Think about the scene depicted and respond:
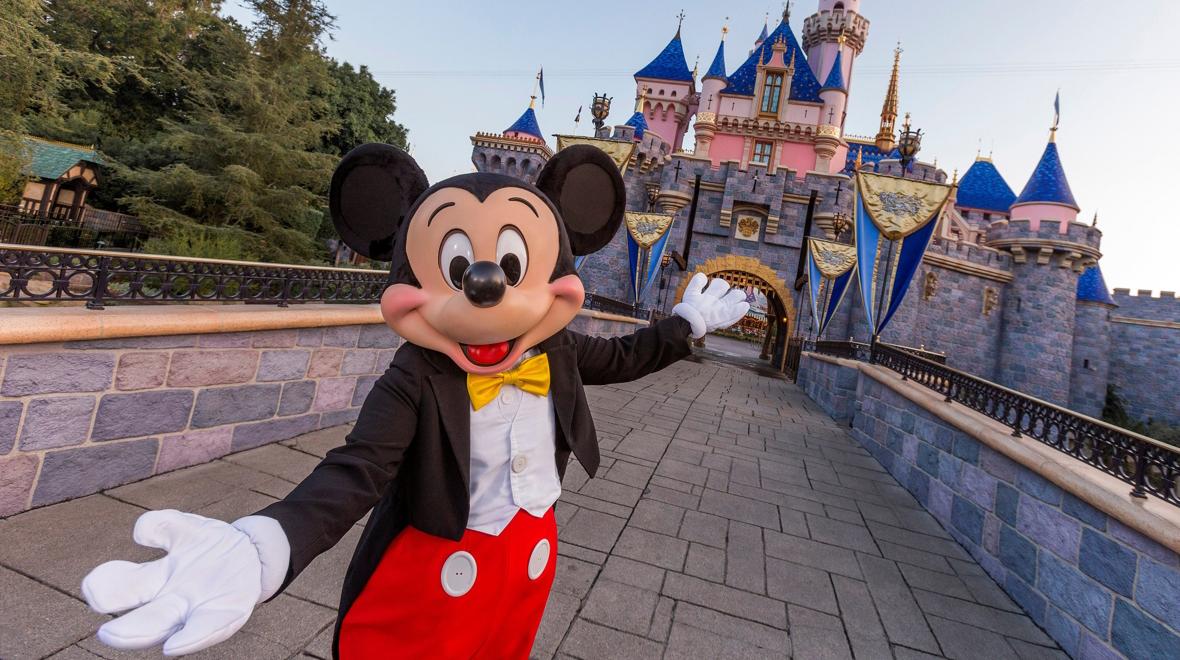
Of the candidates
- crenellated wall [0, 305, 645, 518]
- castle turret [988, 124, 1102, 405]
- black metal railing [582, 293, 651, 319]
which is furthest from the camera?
castle turret [988, 124, 1102, 405]

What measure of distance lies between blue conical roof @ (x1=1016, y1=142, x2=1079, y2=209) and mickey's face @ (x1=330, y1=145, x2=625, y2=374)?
24.1 meters

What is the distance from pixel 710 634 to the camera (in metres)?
2.32

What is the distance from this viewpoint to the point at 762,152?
24047 millimetres

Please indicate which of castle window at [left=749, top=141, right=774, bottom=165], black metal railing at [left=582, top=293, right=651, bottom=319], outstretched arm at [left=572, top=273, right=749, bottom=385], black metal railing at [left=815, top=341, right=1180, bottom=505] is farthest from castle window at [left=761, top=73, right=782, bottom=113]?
outstretched arm at [left=572, top=273, right=749, bottom=385]

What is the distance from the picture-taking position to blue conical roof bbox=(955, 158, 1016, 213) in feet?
98.6

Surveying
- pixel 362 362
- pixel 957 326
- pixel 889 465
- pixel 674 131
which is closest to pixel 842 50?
pixel 674 131

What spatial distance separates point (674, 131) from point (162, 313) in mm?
31478

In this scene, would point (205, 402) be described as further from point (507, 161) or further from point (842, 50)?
point (842, 50)

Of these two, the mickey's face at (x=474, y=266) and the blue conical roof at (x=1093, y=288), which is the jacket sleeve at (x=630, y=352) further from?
the blue conical roof at (x=1093, y=288)

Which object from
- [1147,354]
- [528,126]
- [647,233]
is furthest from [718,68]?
[1147,354]

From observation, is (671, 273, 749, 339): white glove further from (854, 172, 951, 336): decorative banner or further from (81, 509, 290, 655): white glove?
(854, 172, 951, 336): decorative banner

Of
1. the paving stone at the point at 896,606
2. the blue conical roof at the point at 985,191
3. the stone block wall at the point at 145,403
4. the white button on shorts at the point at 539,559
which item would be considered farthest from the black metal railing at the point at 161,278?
the blue conical roof at the point at 985,191

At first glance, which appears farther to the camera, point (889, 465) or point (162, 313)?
point (889, 465)

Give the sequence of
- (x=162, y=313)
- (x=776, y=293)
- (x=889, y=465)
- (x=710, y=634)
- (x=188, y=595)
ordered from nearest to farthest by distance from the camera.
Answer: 1. (x=188, y=595)
2. (x=710, y=634)
3. (x=162, y=313)
4. (x=889, y=465)
5. (x=776, y=293)
